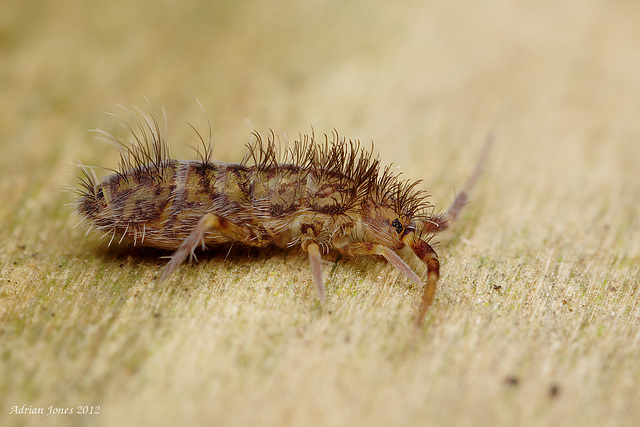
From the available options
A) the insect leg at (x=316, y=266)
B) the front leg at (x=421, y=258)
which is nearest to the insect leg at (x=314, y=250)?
the insect leg at (x=316, y=266)

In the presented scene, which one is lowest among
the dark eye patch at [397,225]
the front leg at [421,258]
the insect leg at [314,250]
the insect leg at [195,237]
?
the insect leg at [195,237]

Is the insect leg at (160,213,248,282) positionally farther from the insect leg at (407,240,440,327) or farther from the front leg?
the insect leg at (407,240,440,327)

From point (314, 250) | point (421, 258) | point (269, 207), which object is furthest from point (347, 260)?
point (269, 207)

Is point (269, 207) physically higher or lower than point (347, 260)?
A: higher

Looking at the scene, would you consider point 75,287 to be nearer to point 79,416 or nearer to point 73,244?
point 73,244

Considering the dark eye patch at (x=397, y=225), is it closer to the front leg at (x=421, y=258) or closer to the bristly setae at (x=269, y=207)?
the bristly setae at (x=269, y=207)

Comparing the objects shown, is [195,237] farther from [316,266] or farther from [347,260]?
[347,260]

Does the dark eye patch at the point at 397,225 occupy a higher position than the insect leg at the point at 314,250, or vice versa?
the dark eye patch at the point at 397,225
